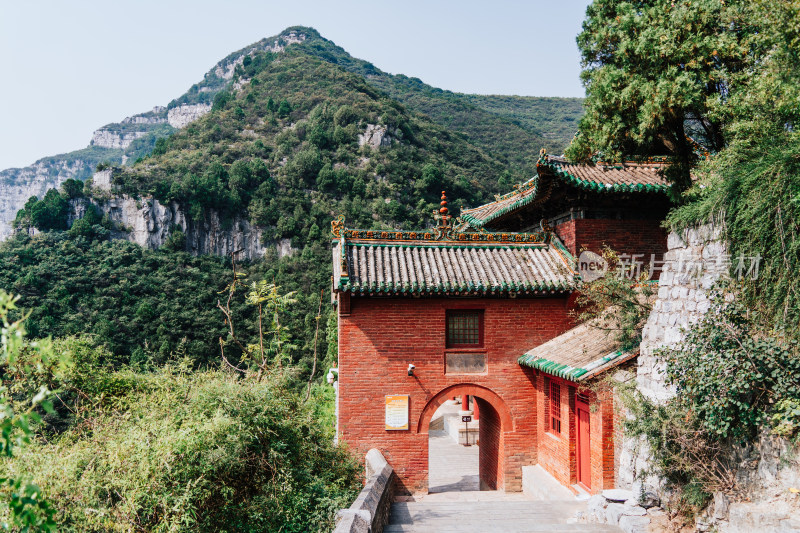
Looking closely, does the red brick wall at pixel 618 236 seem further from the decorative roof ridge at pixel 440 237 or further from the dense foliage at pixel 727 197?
the dense foliage at pixel 727 197

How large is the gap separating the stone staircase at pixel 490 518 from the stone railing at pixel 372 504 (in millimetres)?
348

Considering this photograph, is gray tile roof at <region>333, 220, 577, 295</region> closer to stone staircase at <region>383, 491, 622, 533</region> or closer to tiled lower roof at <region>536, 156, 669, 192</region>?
tiled lower roof at <region>536, 156, 669, 192</region>

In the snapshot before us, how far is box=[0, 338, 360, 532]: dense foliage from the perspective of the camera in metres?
6.59

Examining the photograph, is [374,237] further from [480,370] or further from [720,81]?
[720,81]

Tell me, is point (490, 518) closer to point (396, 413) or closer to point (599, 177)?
point (396, 413)

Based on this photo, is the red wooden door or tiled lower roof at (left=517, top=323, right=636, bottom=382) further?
the red wooden door

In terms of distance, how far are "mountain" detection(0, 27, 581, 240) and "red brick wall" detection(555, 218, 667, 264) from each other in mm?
49966

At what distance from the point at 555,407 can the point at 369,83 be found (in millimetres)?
86533

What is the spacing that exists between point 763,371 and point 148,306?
4414cm

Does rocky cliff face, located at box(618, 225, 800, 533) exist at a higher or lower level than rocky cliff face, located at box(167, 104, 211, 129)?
lower

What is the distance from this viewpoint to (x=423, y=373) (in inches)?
438

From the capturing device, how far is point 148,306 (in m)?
42.3

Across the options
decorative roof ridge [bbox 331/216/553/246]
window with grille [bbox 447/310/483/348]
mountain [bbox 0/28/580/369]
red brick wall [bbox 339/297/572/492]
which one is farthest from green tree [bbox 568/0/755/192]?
mountain [bbox 0/28/580/369]

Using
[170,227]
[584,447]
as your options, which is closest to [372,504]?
[584,447]
